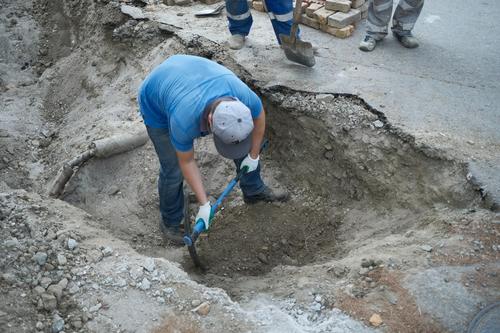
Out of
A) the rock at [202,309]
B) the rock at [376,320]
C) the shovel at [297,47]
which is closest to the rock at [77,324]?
the rock at [202,309]

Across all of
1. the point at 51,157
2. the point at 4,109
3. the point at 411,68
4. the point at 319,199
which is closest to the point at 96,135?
the point at 51,157

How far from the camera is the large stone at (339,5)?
548 centimetres

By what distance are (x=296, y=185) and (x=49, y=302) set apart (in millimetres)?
2407

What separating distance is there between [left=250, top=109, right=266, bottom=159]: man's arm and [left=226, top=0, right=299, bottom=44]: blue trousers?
6.34ft

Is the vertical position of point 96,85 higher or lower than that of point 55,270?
lower

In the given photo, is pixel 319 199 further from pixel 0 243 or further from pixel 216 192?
pixel 0 243

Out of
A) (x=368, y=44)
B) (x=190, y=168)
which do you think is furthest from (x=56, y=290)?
(x=368, y=44)

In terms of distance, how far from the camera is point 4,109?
557 cm

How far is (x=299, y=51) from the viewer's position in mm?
4777

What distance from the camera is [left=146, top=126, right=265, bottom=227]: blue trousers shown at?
11.4ft

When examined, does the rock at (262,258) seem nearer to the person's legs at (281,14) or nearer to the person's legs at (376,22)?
the person's legs at (281,14)

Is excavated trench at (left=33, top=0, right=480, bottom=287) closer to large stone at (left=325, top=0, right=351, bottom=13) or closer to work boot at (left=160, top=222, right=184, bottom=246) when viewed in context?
work boot at (left=160, top=222, right=184, bottom=246)

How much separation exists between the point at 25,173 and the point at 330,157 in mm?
3010

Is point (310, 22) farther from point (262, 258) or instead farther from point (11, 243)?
point (11, 243)
